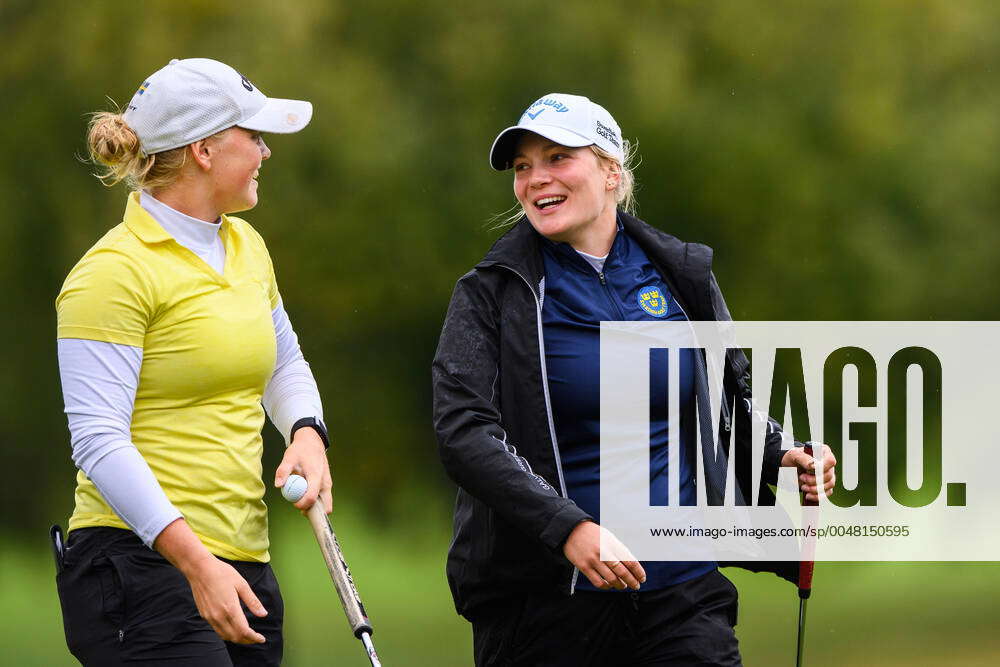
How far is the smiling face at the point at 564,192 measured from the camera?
2551mm

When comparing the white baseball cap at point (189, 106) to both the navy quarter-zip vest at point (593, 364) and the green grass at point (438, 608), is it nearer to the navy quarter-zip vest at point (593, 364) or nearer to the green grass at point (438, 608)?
the navy quarter-zip vest at point (593, 364)

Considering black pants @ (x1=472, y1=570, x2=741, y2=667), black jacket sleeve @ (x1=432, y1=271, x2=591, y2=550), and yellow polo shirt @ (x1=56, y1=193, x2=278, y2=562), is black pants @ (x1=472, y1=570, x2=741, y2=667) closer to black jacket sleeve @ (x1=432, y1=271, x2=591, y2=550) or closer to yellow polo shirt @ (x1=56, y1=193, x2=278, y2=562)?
black jacket sleeve @ (x1=432, y1=271, x2=591, y2=550)

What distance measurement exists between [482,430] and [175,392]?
19.1 inches

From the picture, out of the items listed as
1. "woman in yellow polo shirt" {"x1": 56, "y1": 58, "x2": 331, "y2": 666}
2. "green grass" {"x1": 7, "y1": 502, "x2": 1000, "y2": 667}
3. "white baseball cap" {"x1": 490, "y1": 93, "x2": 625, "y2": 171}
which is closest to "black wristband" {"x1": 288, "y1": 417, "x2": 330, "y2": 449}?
"woman in yellow polo shirt" {"x1": 56, "y1": 58, "x2": 331, "y2": 666}

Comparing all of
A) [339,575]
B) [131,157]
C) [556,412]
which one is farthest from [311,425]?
[131,157]

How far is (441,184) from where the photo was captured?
4098 mm

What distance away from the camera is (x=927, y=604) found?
4172 millimetres

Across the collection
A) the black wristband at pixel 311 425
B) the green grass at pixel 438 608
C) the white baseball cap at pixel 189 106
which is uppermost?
the white baseball cap at pixel 189 106

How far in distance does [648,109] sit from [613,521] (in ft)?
6.25

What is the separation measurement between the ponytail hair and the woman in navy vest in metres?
0.52

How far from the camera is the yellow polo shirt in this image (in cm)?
211

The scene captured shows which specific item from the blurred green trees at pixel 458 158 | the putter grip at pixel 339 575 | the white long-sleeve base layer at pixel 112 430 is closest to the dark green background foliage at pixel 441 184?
the blurred green trees at pixel 458 158

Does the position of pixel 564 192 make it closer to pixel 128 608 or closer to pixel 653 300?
pixel 653 300

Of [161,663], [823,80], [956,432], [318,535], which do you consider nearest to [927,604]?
[956,432]
